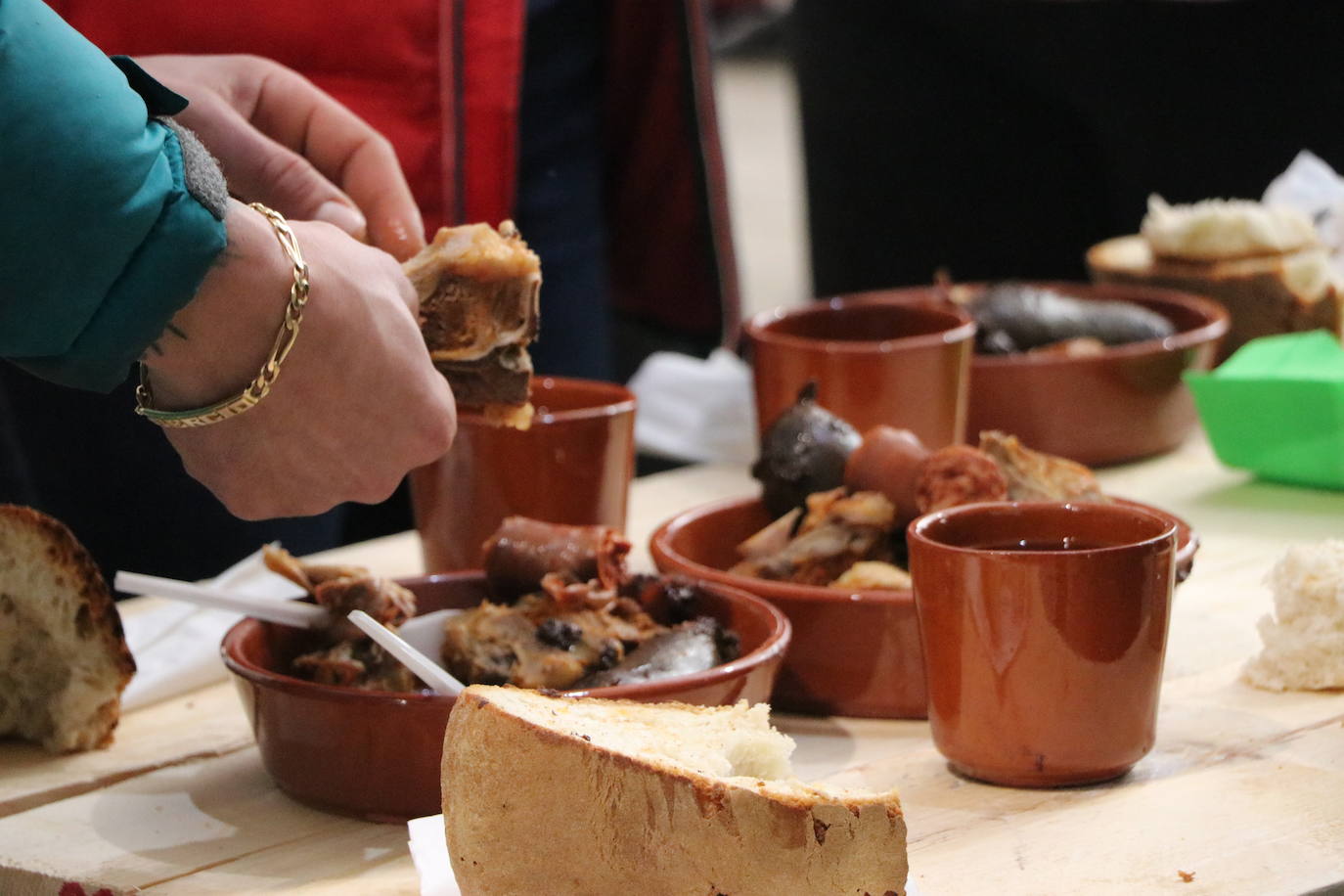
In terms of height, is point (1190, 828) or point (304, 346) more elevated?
point (304, 346)

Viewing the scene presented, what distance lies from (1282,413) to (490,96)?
1.13 metres

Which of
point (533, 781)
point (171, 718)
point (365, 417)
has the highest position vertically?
point (365, 417)

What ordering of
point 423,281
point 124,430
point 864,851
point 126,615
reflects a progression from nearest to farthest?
point 864,851 → point 423,281 → point 126,615 → point 124,430

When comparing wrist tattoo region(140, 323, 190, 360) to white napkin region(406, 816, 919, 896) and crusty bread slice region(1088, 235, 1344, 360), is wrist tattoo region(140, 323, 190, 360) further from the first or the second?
crusty bread slice region(1088, 235, 1344, 360)

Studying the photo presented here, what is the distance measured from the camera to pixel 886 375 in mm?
1928

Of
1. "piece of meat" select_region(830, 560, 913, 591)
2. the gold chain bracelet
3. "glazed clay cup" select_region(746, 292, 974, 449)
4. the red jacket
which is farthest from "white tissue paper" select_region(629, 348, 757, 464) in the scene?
the gold chain bracelet

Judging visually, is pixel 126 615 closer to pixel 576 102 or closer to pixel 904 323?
pixel 904 323

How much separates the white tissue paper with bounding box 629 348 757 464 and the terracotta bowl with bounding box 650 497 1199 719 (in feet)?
3.02

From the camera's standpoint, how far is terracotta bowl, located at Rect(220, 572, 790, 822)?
116 centimetres

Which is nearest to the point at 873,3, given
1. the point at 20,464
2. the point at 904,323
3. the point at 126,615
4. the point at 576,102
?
the point at 576,102

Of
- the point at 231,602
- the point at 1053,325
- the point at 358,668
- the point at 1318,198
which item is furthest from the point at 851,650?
the point at 1318,198

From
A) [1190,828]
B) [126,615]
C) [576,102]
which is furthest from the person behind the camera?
[576,102]

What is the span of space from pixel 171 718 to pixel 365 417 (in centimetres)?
45

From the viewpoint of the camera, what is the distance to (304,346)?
112 cm
